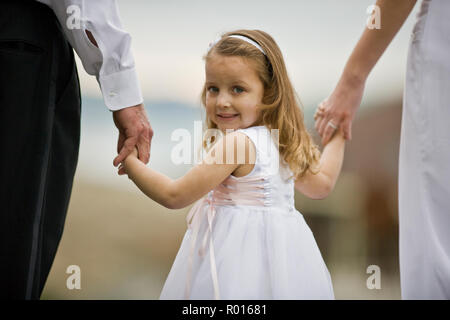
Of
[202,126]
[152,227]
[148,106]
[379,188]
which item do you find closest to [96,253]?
[152,227]

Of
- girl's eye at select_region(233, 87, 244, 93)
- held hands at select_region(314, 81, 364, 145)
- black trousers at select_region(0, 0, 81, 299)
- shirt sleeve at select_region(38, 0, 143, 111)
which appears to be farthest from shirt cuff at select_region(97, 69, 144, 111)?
→ held hands at select_region(314, 81, 364, 145)

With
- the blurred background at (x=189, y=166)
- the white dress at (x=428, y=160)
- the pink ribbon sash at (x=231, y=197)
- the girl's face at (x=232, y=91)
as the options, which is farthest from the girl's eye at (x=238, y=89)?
the blurred background at (x=189, y=166)

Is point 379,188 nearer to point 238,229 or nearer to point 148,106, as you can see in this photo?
point 148,106

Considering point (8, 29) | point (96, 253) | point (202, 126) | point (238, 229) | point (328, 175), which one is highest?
point (8, 29)

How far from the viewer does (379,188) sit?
2260mm

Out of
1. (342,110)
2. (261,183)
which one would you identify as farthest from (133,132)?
(342,110)

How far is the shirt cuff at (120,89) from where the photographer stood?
108 cm

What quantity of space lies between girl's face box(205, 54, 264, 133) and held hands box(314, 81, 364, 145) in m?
0.37

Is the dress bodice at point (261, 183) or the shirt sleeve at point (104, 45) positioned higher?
the shirt sleeve at point (104, 45)

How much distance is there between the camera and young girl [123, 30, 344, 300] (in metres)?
0.99

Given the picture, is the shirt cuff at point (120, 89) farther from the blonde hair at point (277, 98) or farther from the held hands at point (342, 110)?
the held hands at point (342, 110)

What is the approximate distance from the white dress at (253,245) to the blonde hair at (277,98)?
0.14ft

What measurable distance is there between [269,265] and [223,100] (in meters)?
0.38
